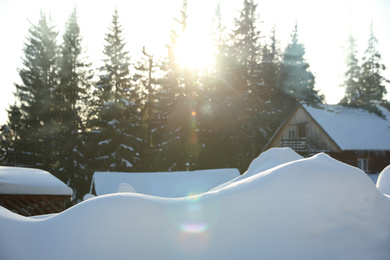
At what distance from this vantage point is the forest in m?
25.5

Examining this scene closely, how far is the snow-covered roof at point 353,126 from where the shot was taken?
19266mm

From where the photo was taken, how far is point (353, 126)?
68.4ft

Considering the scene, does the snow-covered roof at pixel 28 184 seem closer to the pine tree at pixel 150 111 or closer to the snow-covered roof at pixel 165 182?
the snow-covered roof at pixel 165 182

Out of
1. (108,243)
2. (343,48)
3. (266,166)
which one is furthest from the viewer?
(343,48)

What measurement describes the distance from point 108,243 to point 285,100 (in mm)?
31672

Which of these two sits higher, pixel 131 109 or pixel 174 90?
pixel 174 90

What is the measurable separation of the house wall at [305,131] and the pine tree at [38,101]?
19.4m

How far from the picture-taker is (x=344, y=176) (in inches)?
107

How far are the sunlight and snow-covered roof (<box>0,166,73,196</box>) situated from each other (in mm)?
19719

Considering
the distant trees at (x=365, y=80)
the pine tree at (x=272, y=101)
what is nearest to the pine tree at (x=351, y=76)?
the distant trees at (x=365, y=80)

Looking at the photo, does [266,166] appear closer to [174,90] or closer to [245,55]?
[174,90]

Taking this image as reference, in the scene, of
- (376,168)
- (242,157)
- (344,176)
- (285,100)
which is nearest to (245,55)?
(285,100)

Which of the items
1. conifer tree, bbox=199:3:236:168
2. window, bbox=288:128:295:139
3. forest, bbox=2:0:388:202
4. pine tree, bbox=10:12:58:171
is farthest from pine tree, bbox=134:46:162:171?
window, bbox=288:128:295:139

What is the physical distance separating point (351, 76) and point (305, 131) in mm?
20729
